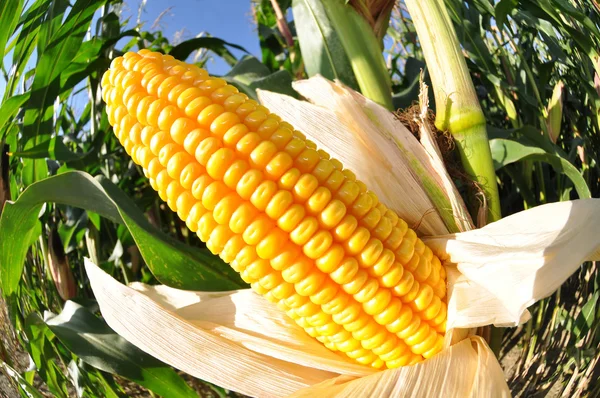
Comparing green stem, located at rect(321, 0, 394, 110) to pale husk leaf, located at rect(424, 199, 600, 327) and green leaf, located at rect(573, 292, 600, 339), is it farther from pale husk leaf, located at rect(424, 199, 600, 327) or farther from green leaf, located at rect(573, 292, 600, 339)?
green leaf, located at rect(573, 292, 600, 339)

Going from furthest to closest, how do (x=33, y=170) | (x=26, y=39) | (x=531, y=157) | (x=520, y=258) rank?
(x=33, y=170) < (x=26, y=39) < (x=531, y=157) < (x=520, y=258)

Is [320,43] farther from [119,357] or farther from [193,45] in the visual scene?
[119,357]

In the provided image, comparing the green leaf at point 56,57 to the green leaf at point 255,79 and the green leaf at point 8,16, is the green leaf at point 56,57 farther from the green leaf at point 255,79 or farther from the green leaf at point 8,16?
the green leaf at point 255,79

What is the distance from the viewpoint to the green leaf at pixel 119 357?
52 centimetres

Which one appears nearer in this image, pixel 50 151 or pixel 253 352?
pixel 253 352

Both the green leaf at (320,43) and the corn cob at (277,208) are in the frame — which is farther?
the green leaf at (320,43)

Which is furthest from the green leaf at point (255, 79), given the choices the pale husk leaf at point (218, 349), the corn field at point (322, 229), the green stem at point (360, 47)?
the pale husk leaf at point (218, 349)

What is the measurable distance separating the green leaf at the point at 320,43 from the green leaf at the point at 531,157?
24 centimetres

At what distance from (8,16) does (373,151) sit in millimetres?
494

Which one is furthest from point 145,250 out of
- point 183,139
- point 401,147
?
point 401,147

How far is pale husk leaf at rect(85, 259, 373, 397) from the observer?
44cm

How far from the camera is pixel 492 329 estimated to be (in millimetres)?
493

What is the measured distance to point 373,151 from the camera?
0.46m

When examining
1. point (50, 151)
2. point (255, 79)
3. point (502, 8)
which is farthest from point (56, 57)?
point (502, 8)
